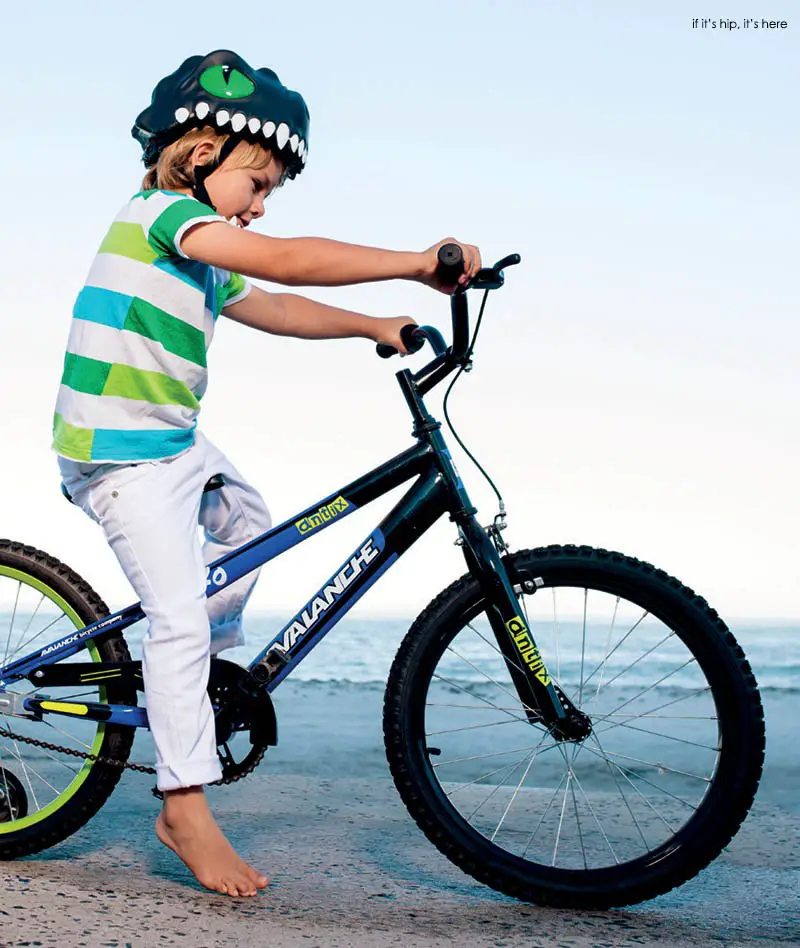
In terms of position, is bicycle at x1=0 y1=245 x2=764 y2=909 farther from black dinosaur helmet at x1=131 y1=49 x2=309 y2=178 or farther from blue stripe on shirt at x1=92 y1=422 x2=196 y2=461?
black dinosaur helmet at x1=131 y1=49 x2=309 y2=178

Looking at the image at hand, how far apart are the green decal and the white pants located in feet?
2.92

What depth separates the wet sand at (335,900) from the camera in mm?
2129

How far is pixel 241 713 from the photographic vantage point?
8.23 ft

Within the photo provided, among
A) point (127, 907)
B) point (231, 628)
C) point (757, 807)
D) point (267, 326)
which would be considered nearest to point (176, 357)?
point (267, 326)

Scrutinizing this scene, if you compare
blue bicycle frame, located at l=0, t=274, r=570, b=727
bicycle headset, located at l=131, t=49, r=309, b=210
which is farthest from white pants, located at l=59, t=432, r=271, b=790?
bicycle headset, located at l=131, t=49, r=309, b=210

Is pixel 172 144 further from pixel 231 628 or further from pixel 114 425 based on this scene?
pixel 231 628

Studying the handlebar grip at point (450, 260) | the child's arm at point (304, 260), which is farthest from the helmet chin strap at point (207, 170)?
the handlebar grip at point (450, 260)

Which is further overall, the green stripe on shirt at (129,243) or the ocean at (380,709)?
the ocean at (380,709)

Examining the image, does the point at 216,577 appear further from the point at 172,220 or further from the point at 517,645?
the point at 172,220

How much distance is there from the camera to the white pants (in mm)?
2385

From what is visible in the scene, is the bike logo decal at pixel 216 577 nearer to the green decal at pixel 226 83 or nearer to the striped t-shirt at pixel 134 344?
the striped t-shirt at pixel 134 344

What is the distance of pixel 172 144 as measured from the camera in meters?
2.57

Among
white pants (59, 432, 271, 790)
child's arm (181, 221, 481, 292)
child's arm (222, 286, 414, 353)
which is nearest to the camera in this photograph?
child's arm (181, 221, 481, 292)

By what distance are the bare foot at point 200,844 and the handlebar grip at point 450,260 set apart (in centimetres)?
135
